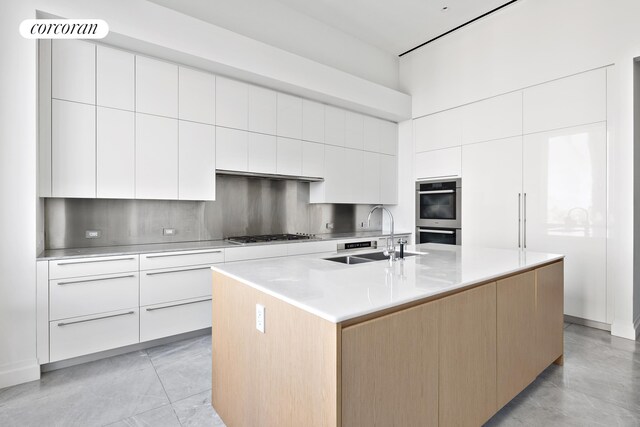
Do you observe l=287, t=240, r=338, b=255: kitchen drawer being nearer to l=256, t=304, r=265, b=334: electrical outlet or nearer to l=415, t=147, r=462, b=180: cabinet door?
l=415, t=147, r=462, b=180: cabinet door

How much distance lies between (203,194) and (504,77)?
364 centimetres

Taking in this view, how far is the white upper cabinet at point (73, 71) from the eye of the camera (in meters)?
2.51

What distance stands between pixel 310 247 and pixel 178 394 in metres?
1.96

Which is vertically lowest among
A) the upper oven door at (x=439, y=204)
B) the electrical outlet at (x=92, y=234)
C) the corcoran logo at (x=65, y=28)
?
the electrical outlet at (x=92, y=234)

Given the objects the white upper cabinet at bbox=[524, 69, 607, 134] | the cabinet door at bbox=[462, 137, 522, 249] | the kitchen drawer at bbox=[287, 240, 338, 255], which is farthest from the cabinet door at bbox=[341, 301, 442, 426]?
the white upper cabinet at bbox=[524, 69, 607, 134]

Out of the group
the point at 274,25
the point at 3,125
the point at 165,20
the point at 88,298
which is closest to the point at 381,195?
the point at 274,25

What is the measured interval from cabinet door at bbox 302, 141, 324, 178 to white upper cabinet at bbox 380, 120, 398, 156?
3.87 feet

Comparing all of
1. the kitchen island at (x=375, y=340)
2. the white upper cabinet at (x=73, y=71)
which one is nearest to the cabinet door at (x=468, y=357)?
the kitchen island at (x=375, y=340)

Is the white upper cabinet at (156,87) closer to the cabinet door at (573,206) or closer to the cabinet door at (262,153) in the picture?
the cabinet door at (262,153)

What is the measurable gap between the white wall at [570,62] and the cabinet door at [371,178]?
1078 millimetres

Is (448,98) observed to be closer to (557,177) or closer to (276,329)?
(557,177)

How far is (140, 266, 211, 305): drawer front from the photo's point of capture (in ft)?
8.86

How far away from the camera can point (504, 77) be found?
12.8 feet

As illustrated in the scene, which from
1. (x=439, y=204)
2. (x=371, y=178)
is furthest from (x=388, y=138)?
(x=439, y=204)
